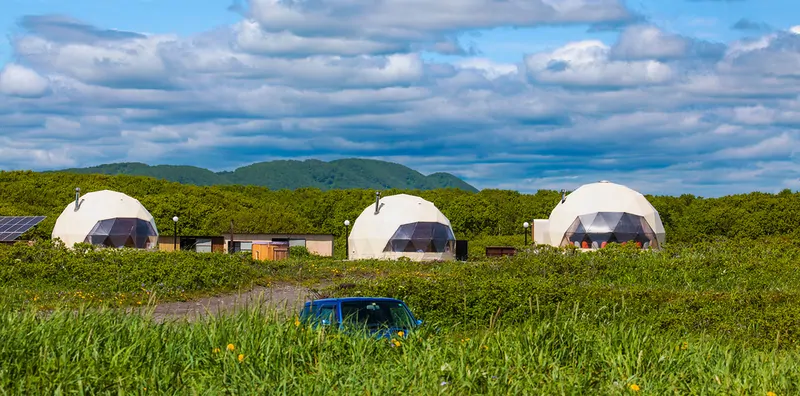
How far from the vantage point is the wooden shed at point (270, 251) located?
156ft

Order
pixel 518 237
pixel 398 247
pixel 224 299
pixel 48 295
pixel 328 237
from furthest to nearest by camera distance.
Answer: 1. pixel 518 237
2. pixel 328 237
3. pixel 398 247
4. pixel 224 299
5. pixel 48 295

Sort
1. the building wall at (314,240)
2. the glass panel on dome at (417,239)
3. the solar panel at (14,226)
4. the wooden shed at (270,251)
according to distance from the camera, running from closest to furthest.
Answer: the solar panel at (14,226), the wooden shed at (270,251), the glass panel on dome at (417,239), the building wall at (314,240)

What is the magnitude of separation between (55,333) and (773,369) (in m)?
8.35

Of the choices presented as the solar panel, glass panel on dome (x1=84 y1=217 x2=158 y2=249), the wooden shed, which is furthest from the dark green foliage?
glass panel on dome (x1=84 y1=217 x2=158 y2=249)

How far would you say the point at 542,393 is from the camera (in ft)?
29.4

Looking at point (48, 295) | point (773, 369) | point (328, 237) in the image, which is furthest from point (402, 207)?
point (773, 369)

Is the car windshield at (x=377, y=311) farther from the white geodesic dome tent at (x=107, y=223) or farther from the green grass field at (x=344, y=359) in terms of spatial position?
the white geodesic dome tent at (x=107, y=223)

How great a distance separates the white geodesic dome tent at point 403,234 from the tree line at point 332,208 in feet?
45.7

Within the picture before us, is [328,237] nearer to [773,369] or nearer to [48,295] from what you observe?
[48,295]

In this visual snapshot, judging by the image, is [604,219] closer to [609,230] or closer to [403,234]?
[609,230]

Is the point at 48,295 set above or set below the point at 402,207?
below

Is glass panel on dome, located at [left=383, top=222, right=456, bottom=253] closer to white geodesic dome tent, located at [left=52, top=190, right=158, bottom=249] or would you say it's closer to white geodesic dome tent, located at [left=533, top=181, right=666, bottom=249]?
white geodesic dome tent, located at [left=533, top=181, right=666, bottom=249]

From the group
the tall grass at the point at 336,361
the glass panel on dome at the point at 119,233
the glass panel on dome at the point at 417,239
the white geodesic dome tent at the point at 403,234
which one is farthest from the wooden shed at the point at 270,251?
the tall grass at the point at 336,361

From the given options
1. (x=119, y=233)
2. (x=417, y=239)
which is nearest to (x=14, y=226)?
(x=119, y=233)
